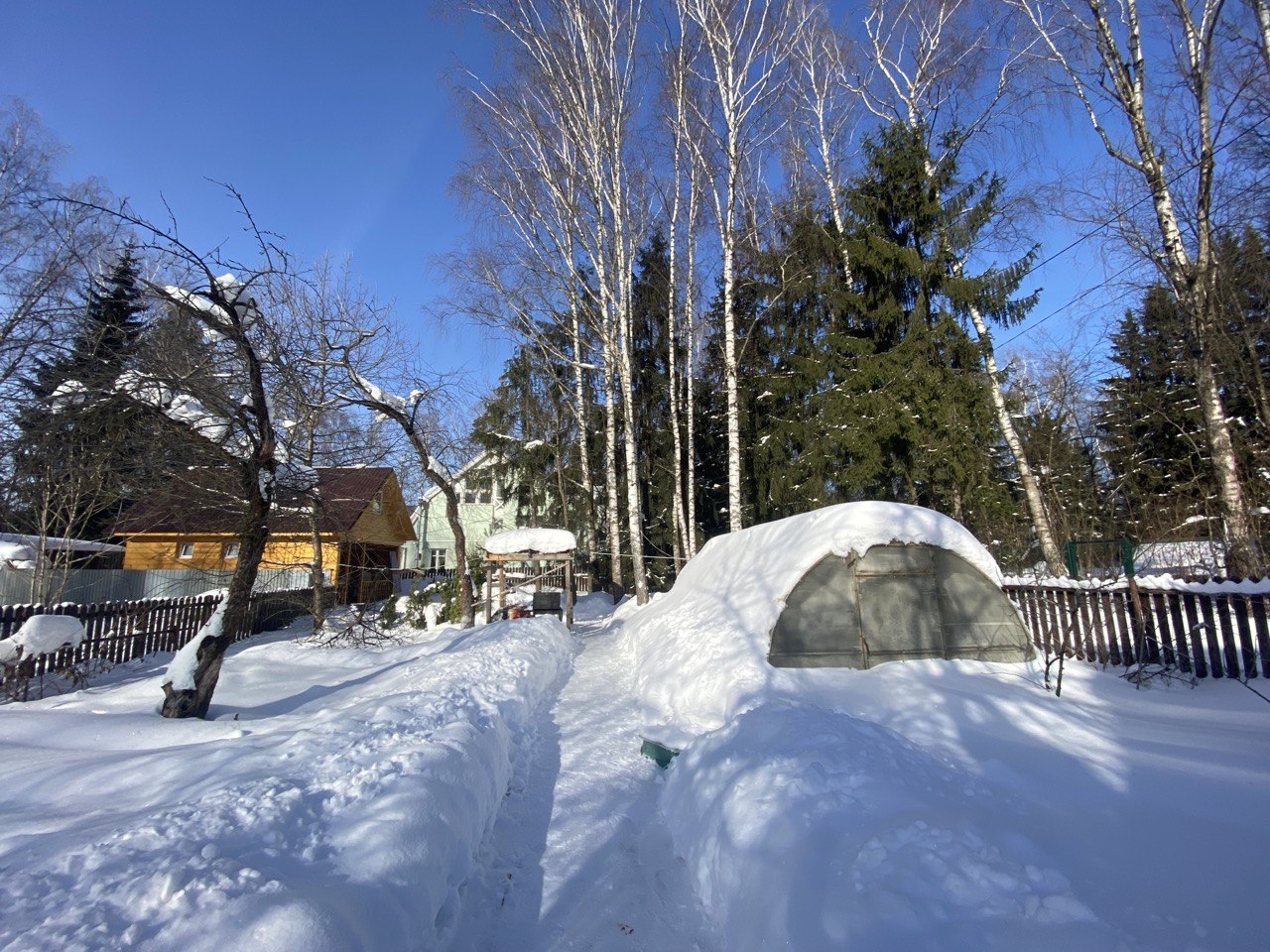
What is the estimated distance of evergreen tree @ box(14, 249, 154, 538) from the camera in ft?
19.4

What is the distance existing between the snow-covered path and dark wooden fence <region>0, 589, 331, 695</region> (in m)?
7.98

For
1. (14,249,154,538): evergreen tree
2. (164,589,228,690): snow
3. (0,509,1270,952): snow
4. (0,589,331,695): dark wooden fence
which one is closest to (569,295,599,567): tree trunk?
(0,589,331,695): dark wooden fence

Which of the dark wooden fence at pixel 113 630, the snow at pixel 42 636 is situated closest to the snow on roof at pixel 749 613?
the snow at pixel 42 636

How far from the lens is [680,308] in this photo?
2270cm

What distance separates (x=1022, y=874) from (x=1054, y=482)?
71.7 feet

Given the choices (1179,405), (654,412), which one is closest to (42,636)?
(654,412)

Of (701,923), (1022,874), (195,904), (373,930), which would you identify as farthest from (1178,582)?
(195,904)

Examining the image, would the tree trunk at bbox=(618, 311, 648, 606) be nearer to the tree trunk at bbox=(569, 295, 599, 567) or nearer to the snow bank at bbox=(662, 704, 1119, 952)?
the tree trunk at bbox=(569, 295, 599, 567)

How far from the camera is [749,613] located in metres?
8.77

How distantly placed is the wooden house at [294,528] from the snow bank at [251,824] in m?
4.02

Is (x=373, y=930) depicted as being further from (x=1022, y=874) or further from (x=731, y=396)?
(x=731, y=396)

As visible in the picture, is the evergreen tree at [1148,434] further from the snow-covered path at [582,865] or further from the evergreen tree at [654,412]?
the snow-covered path at [582,865]

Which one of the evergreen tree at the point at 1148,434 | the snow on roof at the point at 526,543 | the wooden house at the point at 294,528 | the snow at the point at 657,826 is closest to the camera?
the snow at the point at 657,826

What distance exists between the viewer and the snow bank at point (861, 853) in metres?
2.46
